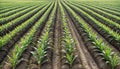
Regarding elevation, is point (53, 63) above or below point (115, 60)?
below

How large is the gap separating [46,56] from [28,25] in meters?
9.00

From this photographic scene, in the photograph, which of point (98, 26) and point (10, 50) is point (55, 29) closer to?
point (98, 26)

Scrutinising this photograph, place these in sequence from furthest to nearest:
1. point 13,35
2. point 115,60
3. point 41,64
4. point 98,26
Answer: point 98,26 → point 13,35 → point 41,64 → point 115,60

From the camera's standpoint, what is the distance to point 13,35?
602 inches

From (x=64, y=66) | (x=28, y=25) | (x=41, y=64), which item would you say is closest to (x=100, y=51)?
(x=64, y=66)

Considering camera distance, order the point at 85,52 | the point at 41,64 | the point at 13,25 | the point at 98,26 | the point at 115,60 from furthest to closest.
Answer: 1. the point at 13,25
2. the point at 98,26
3. the point at 85,52
4. the point at 41,64
5. the point at 115,60

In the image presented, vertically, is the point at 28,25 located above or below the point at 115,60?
below

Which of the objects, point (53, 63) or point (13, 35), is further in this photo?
point (13, 35)

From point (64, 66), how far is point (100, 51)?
237cm

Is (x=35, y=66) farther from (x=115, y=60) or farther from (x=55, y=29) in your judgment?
(x=55, y=29)

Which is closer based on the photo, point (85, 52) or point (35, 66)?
point (35, 66)

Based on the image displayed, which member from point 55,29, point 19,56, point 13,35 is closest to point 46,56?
point 19,56

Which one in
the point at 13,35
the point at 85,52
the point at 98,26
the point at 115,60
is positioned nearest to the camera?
the point at 115,60

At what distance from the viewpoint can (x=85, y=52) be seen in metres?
13.0
